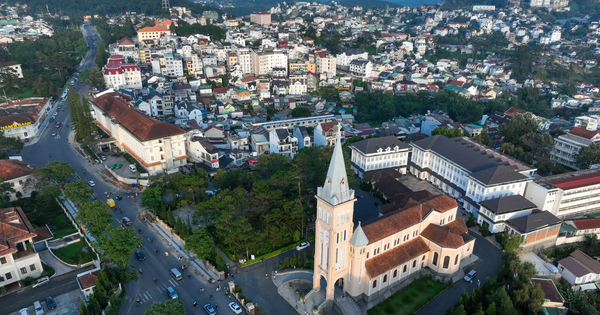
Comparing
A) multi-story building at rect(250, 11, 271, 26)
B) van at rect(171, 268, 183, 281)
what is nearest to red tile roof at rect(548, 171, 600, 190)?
van at rect(171, 268, 183, 281)

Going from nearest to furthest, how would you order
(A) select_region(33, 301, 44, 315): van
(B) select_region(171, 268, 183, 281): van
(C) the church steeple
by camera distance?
(C) the church steeple → (A) select_region(33, 301, 44, 315): van → (B) select_region(171, 268, 183, 281): van

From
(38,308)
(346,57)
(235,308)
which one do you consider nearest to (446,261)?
(235,308)

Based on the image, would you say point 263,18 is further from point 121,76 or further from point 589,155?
point 589,155

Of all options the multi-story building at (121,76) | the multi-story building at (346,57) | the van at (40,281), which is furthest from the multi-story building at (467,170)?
the multi-story building at (346,57)

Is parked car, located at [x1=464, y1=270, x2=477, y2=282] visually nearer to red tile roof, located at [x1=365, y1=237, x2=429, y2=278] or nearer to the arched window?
the arched window

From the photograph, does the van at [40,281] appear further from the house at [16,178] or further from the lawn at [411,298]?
the lawn at [411,298]

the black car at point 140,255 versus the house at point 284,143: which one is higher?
the house at point 284,143
